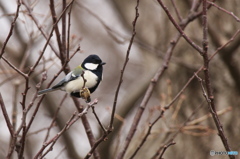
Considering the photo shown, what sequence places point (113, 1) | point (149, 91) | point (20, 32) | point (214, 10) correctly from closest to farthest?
1. point (149, 91)
2. point (214, 10)
3. point (20, 32)
4. point (113, 1)

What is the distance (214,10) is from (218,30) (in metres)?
0.44

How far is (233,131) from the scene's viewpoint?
465 cm

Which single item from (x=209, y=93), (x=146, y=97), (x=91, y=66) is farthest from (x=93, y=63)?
(x=209, y=93)

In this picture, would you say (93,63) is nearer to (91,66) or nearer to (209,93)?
(91,66)

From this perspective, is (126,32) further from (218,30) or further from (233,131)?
(233,131)

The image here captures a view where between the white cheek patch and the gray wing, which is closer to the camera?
the gray wing

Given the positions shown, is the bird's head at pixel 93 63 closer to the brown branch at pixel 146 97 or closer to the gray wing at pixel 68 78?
the gray wing at pixel 68 78

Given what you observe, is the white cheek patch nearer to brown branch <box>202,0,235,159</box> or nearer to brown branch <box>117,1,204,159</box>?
brown branch <box>117,1,204,159</box>

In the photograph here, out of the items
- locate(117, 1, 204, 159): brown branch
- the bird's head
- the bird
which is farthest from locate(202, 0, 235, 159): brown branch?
the bird's head

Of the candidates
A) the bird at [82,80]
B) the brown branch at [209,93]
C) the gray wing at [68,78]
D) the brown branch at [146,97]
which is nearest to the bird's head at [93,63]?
the bird at [82,80]

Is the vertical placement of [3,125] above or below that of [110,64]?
below

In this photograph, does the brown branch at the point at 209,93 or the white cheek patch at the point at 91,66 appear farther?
the white cheek patch at the point at 91,66

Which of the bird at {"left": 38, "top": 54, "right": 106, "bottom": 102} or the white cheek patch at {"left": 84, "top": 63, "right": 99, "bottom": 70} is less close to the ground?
the white cheek patch at {"left": 84, "top": 63, "right": 99, "bottom": 70}

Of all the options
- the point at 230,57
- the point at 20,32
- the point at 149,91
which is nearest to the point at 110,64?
the point at 20,32
